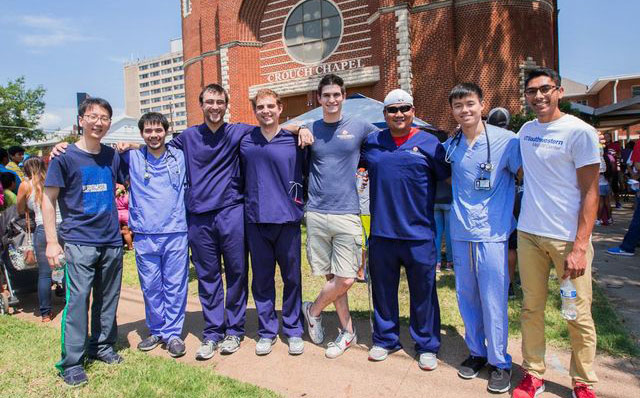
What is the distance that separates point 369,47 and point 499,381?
1759 centimetres

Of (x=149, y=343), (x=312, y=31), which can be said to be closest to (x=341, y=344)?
(x=149, y=343)

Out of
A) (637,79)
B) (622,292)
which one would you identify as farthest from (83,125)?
(637,79)

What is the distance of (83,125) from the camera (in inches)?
144

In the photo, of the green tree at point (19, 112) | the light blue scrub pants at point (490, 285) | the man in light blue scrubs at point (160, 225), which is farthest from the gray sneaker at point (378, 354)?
the green tree at point (19, 112)

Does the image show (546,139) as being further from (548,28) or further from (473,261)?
(548,28)

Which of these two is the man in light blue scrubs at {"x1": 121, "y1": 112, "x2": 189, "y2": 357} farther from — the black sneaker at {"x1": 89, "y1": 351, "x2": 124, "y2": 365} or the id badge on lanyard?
the id badge on lanyard

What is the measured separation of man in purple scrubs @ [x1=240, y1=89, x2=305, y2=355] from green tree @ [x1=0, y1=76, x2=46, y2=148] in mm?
46487

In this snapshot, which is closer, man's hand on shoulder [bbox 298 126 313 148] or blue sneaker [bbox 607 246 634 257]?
man's hand on shoulder [bbox 298 126 313 148]

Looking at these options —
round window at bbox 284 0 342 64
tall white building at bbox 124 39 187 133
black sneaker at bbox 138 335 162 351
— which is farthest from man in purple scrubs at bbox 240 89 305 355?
tall white building at bbox 124 39 187 133

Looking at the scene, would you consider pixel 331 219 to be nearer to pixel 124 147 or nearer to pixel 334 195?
pixel 334 195

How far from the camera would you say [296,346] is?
3877 millimetres

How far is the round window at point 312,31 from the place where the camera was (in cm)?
1991

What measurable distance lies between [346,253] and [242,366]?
125 centimetres

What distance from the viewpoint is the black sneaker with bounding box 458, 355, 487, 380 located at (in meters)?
3.36
